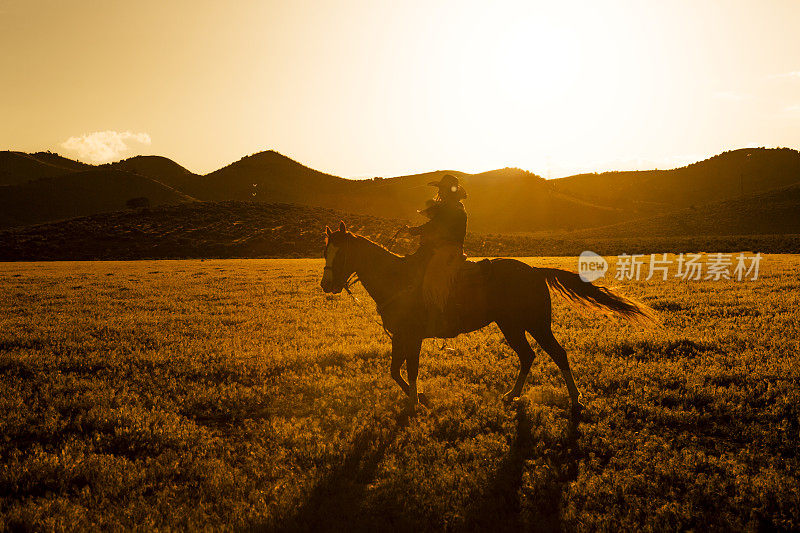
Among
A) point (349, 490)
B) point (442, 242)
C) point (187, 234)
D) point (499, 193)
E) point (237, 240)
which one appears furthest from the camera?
point (499, 193)

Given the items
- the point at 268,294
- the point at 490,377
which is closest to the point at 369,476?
the point at 490,377

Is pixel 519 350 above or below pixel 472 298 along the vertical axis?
below

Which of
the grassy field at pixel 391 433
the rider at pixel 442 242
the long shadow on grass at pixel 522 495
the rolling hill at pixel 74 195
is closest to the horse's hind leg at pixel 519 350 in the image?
the grassy field at pixel 391 433

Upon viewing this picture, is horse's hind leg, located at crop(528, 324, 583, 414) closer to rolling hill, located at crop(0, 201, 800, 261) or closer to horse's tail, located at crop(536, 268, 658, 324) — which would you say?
horse's tail, located at crop(536, 268, 658, 324)

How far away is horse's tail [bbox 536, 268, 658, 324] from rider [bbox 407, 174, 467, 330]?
163 centimetres

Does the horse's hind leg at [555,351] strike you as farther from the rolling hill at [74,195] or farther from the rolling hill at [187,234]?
the rolling hill at [74,195]

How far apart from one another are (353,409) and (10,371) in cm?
775

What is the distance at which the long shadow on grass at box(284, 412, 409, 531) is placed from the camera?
479 centimetres

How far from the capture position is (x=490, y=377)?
9.39 m

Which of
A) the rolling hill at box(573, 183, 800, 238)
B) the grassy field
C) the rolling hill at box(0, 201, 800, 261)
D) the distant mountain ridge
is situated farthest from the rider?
the distant mountain ridge

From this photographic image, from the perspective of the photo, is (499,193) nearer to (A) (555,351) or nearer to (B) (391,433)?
(A) (555,351)

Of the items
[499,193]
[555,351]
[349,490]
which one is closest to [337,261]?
[349,490]

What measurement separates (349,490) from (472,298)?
12.2ft

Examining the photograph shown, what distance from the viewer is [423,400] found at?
27.0 ft
